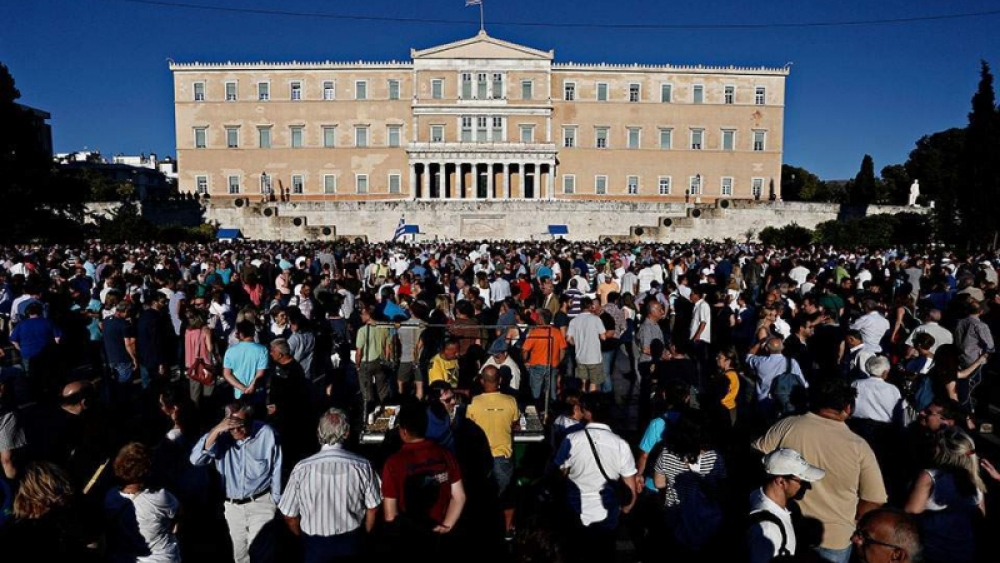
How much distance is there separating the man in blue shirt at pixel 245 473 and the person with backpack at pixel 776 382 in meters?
4.67

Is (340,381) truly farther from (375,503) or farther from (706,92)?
(706,92)

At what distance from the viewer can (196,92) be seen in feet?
166

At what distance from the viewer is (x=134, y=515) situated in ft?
11.3

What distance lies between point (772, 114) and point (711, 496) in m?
54.6

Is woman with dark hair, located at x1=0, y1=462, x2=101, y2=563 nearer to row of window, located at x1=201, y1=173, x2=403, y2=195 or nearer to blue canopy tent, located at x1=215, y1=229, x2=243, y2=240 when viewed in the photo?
blue canopy tent, located at x1=215, y1=229, x2=243, y2=240

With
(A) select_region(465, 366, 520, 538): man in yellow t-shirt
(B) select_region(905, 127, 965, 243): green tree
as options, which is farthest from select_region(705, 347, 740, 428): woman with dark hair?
(B) select_region(905, 127, 965, 243): green tree

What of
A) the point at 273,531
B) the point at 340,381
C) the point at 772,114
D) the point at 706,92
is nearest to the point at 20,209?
the point at 340,381

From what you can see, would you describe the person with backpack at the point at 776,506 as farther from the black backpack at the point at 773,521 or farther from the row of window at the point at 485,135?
the row of window at the point at 485,135

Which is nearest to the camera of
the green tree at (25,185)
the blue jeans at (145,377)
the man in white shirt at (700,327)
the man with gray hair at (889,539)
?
the man with gray hair at (889,539)

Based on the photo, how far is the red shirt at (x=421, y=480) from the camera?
3.78 m

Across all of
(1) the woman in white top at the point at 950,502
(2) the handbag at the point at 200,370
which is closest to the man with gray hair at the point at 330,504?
(1) the woman in white top at the point at 950,502

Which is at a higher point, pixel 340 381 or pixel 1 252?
pixel 1 252

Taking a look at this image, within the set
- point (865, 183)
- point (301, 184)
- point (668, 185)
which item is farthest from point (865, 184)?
point (301, 184)

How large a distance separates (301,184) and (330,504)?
51192mm
